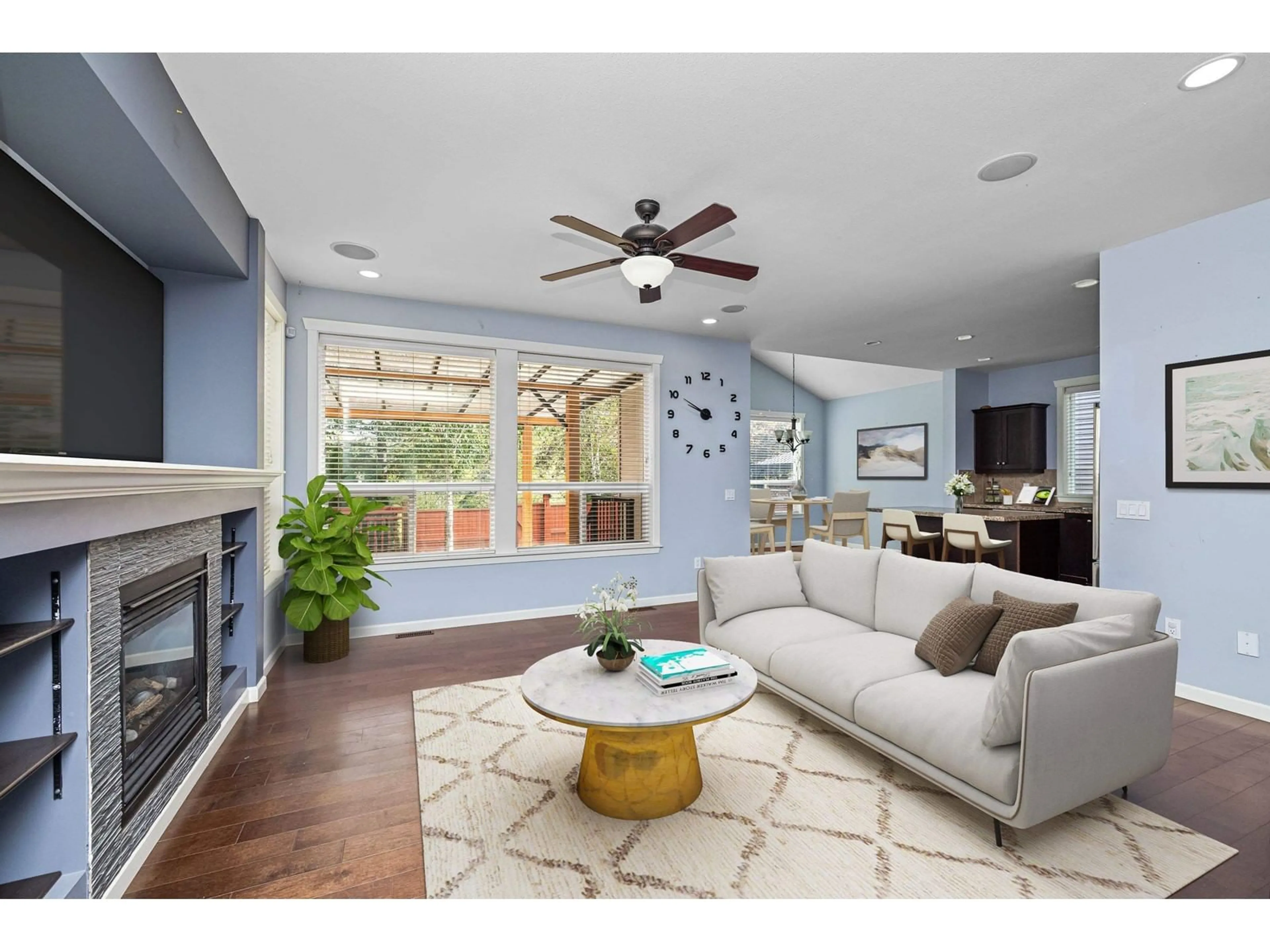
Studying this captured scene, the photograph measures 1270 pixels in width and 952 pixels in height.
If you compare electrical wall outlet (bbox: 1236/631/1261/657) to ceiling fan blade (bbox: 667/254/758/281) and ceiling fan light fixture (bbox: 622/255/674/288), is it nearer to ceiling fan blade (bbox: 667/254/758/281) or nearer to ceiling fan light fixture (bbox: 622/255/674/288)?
ceiling fan blade (bbox: 667/254/758/281)

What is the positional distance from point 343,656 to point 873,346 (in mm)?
5732

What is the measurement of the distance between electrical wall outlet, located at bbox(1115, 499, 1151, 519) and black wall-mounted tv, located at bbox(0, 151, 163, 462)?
16.8 feet

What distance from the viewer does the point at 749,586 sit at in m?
3.43

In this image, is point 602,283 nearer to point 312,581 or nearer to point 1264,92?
point 312,581

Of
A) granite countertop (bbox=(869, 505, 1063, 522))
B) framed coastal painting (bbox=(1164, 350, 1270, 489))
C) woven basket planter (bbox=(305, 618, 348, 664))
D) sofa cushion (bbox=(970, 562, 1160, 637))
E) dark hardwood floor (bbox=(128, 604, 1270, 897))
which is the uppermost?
framed coastal painting (bbox=(1164, 350, 1270, 489))

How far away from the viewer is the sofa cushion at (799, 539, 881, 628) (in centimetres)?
319

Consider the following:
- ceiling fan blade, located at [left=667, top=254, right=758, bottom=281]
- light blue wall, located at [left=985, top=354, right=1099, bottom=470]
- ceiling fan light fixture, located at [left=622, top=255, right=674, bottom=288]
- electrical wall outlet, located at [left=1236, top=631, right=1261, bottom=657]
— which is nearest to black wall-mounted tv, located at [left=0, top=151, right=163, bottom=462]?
ceiling fan light fixture, located at [left=622, top=255, right=674, bottom=288]

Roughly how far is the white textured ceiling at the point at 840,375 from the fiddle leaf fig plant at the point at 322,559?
666 cm

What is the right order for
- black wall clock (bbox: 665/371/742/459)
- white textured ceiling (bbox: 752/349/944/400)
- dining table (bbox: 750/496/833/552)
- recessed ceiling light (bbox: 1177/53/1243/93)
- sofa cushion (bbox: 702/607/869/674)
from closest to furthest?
recessed ceiling light (bbox: 1177/53/1243/93), sofa cushion (bbox: 702/607/869/674), black wall clock (bbox: 665/371/742/459), dining table (bbox: 750/496/833/552), white textured ceiling (bbox: 752/349/944/400)

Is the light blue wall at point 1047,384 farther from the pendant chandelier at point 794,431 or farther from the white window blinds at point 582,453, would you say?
the white window blinds at point 582,453

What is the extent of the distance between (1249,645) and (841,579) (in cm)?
207

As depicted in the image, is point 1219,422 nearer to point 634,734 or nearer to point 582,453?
point 634,734

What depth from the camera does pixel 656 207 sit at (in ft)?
9.27

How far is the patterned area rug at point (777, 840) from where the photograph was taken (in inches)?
67.8
